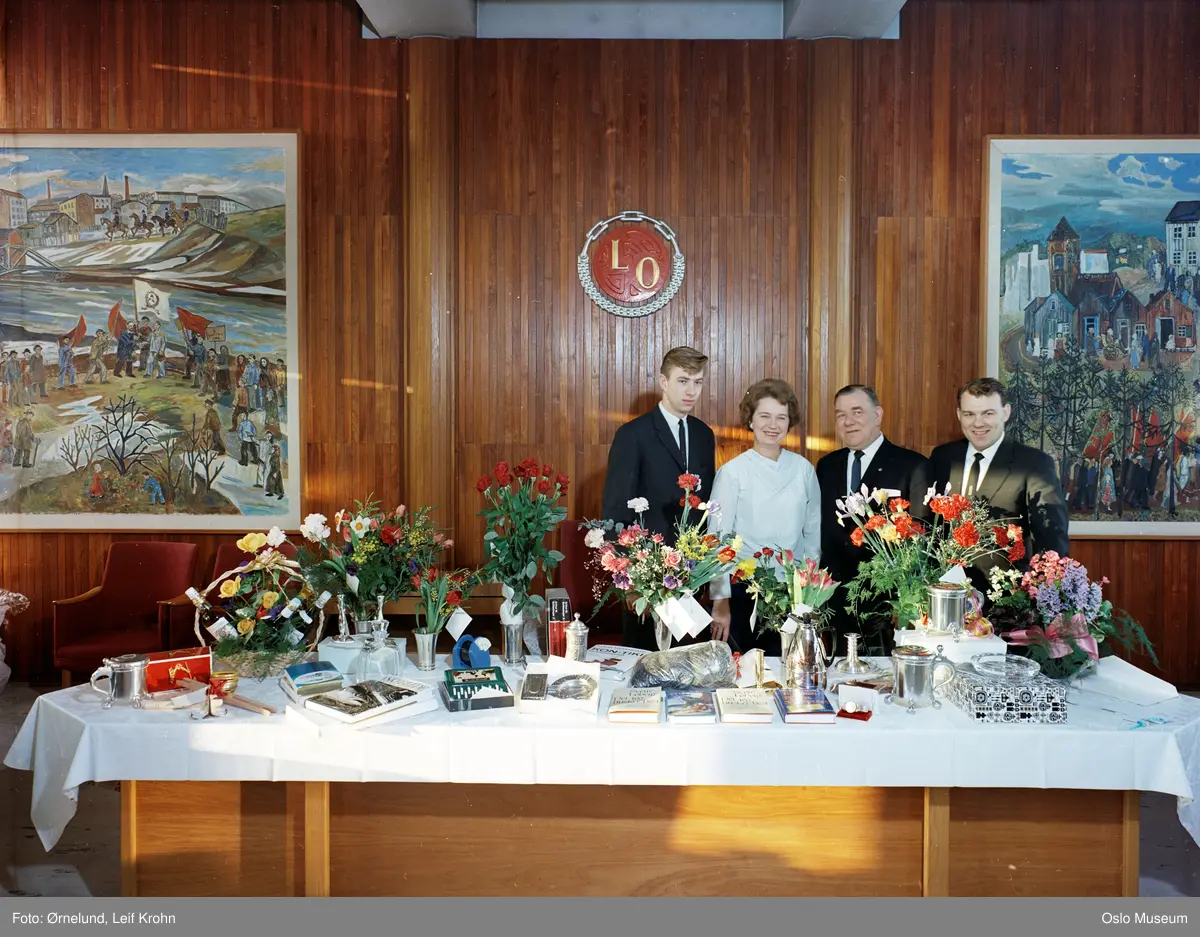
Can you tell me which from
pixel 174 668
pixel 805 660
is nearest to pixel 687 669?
pixel 805 660

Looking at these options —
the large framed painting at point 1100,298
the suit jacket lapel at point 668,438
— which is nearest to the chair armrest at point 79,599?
the suit jacket lapel at point 668,438

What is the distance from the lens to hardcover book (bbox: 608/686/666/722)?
8.10 feet

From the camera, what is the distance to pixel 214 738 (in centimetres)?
244

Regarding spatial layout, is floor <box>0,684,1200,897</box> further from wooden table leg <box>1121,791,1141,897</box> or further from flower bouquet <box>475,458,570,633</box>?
flower bouquet <box>475,458,570,633</box>

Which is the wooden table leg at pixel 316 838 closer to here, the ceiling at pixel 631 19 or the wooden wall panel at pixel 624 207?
the wooden wall panel at pixel 624 207

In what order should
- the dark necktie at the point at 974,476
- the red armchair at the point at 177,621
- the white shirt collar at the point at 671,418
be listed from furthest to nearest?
the red armchair at the point at 177,621
the white shirt collar at the point at 671,418
the dark necktie at the point at 974,476

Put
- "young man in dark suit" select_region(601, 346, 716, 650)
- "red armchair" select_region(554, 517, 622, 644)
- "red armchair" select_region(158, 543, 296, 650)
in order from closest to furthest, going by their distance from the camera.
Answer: "young man in dark suit" select_region(601, 346, 716, 650) → "red armchair" select_region(554, 517, 622, 644) → "red armchair" select_region(158, 543, 296, 650)

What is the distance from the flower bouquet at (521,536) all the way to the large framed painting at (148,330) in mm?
2966

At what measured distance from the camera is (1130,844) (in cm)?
246

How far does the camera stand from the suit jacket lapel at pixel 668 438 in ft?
13.1

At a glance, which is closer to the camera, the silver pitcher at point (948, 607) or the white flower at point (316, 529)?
the silver pitcher at point (948, 607)

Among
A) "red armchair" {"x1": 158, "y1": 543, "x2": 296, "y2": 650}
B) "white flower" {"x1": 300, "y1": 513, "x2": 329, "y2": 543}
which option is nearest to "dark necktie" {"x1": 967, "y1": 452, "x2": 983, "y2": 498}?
"white flower" {"x1": 300, "y1": 513, "x2": 329, "y2": 543}

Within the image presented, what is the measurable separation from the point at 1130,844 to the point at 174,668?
2871mm

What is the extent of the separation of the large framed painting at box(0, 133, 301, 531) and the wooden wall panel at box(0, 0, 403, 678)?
0.41ft
